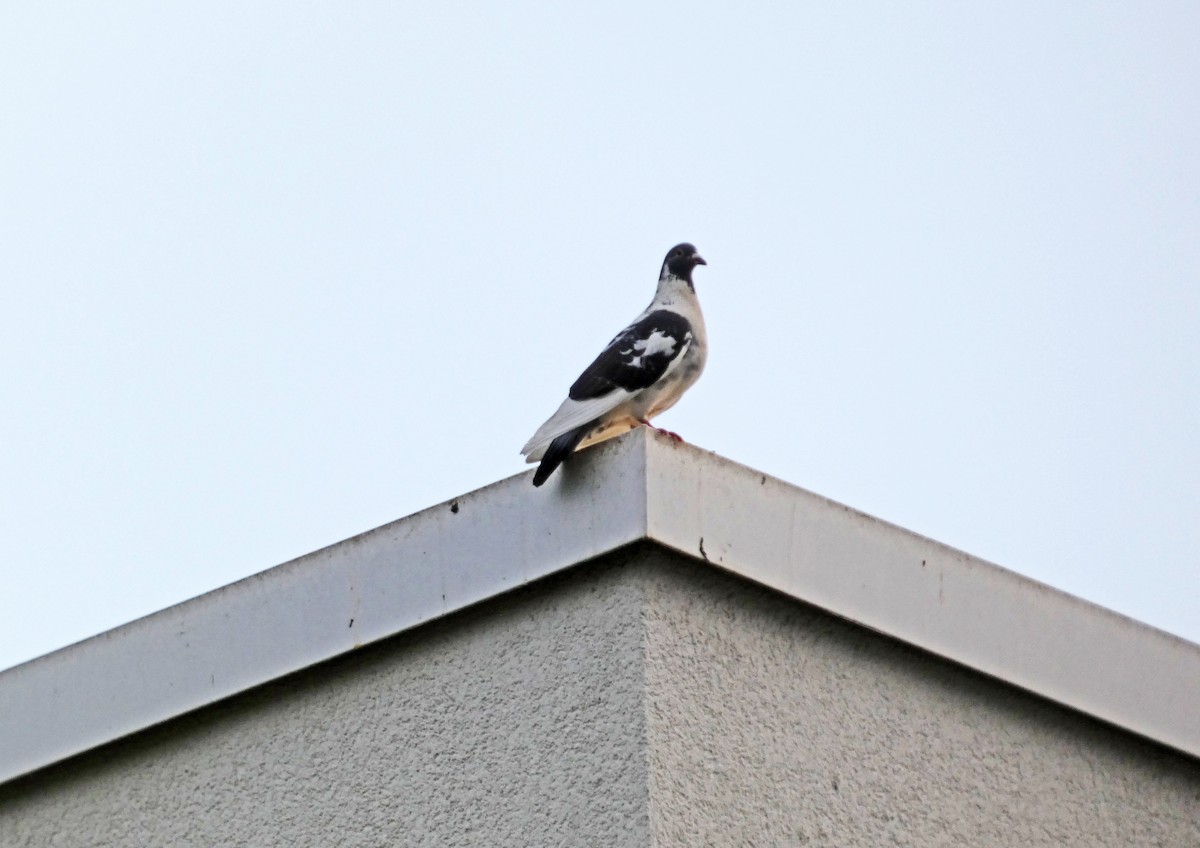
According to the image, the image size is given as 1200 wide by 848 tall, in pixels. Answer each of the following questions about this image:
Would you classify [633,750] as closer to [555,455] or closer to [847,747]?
[847,747]

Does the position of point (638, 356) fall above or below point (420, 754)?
above

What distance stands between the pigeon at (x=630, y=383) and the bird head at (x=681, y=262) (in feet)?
1.29

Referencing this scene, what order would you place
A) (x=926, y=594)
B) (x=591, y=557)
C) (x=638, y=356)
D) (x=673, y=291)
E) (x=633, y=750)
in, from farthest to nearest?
(x=673, y=291) → (x=638, y=356) → (x=926, y=594) → (x=591, y=557) → (x=633, y=750)

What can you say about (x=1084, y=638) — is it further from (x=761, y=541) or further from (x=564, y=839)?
(x=564, y=839)

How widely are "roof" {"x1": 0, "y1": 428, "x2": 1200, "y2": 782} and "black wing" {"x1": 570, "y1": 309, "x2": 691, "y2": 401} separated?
0.76 metres

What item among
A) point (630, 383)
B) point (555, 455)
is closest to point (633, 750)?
point (555, 455)

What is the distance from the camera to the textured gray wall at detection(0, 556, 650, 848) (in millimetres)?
A: 4035

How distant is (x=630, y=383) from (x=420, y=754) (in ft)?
4.30

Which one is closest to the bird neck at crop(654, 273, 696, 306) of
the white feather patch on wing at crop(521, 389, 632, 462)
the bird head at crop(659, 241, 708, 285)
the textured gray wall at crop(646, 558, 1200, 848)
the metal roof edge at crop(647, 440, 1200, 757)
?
the bird head at crop(659, 241, 708, 285)

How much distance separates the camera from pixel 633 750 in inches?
154

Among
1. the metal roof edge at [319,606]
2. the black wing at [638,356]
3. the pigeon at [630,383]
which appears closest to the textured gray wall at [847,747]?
the metal roof edge at [319,606]

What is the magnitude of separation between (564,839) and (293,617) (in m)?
0.99

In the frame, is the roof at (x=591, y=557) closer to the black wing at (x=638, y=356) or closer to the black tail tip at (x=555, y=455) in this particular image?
the black tail tip at (x=555, y=455)

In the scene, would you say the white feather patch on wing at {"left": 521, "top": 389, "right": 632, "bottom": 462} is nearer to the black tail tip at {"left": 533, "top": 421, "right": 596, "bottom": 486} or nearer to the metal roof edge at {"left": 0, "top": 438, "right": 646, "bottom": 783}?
the black tail tip at {"left": 533, "top": 421, "right": 596, "bottom": 486}
